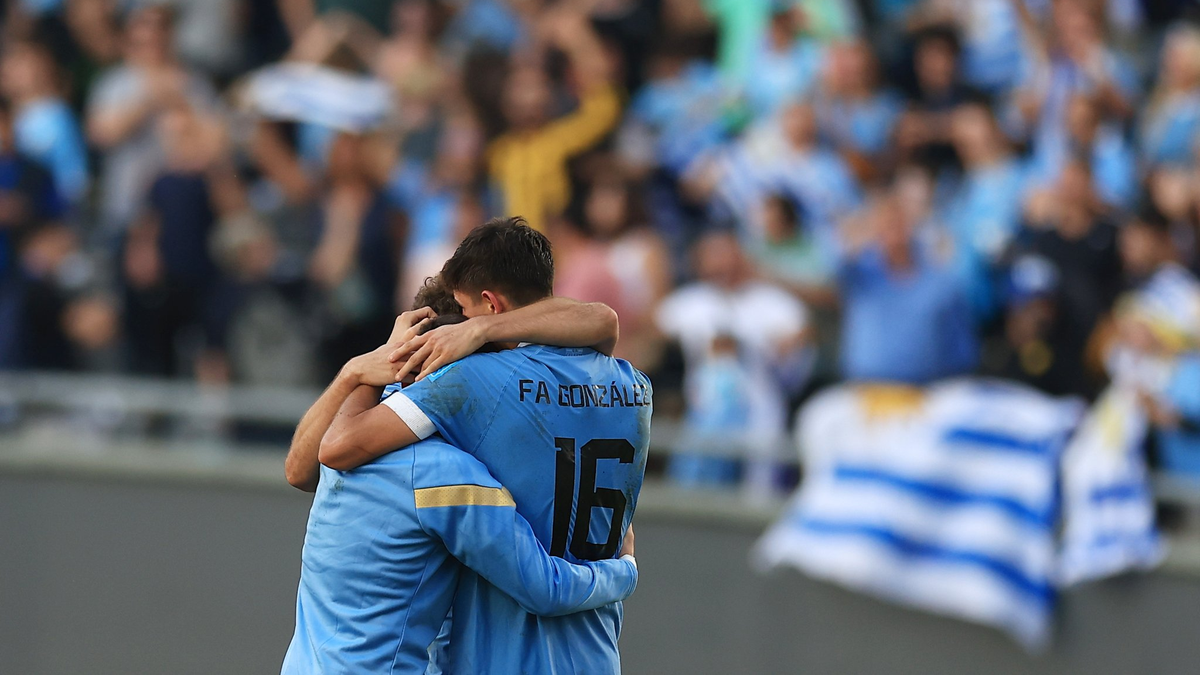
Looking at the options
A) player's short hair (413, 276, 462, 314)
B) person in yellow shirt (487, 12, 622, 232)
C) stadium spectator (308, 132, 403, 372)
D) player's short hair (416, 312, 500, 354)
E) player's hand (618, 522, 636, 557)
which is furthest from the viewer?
stadium spectator (308, 132, 403, 372)

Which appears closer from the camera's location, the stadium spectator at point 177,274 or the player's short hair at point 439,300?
the player's short hair at point 439,300

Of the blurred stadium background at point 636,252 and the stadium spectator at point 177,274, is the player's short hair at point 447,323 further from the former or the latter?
the stadium spectator at point 177,274

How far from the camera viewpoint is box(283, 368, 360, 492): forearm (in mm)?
3107

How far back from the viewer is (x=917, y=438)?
263 inches

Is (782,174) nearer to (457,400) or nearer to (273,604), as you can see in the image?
(273,604)

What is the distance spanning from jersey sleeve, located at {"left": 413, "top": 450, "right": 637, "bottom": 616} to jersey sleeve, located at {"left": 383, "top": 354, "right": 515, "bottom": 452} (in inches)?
2.8

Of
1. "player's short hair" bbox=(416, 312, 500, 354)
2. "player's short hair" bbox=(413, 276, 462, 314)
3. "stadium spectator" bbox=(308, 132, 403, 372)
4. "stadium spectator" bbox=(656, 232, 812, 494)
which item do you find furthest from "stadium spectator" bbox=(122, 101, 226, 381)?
"player's short hair" bbox=(416, 312, 500, 354)

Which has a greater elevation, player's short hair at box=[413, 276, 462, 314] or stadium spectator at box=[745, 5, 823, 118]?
stadium spectator at box=[745, 5, 823, 118]

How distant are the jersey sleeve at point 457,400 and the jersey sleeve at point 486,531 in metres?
0.07

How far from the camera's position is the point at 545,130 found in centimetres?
803

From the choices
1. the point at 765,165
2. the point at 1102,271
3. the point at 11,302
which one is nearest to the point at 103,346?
the point at 11,302

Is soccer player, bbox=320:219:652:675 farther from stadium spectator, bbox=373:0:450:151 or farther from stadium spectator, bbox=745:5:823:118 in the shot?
stadium spectator, bbox=373:0:450:151

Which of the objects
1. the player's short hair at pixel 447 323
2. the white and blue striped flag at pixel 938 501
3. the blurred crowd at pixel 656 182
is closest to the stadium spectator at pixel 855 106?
the blurred crowd at pixel 656 182

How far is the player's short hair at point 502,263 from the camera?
3.16 meters
